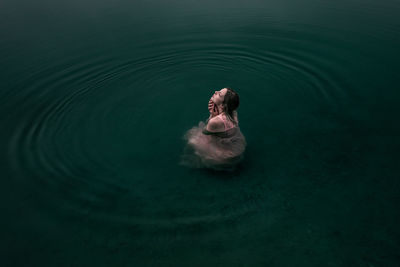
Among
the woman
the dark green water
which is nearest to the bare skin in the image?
the woman

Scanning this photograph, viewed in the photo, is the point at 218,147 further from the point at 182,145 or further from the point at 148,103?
the point at 148,103

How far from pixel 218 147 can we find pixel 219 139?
23cm

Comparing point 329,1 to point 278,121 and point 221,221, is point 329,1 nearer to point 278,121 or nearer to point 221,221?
point 278,121

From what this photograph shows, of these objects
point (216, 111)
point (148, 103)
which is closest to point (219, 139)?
point (216, 111)

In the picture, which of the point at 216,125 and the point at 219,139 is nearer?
the point at 216,125

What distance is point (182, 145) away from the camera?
→ 6.52 metres

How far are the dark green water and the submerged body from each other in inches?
11.7

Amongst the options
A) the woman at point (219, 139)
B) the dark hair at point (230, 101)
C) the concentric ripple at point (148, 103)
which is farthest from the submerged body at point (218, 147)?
the concentric ripple at point (148, 103)

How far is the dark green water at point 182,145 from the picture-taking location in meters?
4.54

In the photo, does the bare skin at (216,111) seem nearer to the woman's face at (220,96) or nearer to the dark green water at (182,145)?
the woman's face at (220,96)

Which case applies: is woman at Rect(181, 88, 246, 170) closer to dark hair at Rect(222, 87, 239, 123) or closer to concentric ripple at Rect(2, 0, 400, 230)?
dark hair at Rect(222, 87, 239, 123)

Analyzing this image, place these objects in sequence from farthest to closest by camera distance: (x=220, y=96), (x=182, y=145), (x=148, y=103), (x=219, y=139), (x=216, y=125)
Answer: (x=148, y=103) < (x=182, y=145) < (x=219, y=139) < (x=216, y=125) < (x=220, y=96)

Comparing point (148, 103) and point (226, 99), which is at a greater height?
point (148, 103)

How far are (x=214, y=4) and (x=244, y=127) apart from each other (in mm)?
10896
